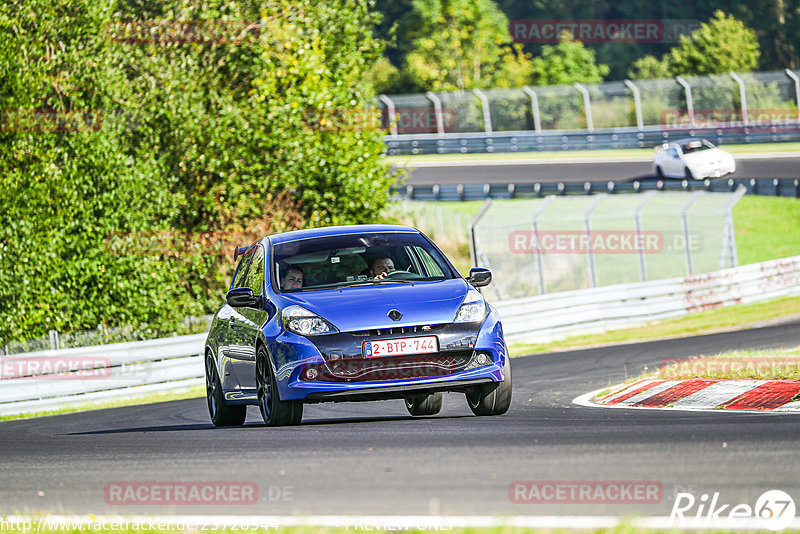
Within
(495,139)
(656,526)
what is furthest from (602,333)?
(495,139)

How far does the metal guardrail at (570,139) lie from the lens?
50.2 meters

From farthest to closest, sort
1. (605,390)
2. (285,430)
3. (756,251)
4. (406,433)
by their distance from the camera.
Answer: (756,251)
(605,390)
(285,430)
(406,433)

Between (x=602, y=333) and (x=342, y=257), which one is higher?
(x=342, y=257)

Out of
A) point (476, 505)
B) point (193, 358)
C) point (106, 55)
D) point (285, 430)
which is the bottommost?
point (193, 358)

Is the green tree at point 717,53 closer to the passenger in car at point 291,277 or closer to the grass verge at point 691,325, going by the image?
the grass verge at point 691,325

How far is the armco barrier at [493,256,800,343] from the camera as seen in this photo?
932 inches

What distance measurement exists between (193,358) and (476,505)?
14.8 metres

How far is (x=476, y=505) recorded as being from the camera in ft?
18.5

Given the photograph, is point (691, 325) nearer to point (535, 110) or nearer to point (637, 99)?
point (637, 99)

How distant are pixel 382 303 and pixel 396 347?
1.18ft

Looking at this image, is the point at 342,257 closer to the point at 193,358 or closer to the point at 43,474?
the point at 43,474

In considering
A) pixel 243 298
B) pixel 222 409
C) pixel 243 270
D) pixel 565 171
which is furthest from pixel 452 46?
pixel 243 298

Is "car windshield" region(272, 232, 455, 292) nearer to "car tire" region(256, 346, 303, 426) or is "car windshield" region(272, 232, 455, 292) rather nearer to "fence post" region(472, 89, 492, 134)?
"car tire" region(256, 346, 303, 426)

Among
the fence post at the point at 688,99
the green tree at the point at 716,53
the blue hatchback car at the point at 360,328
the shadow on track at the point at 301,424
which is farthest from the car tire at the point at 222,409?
the green tree at the point at 716,53
